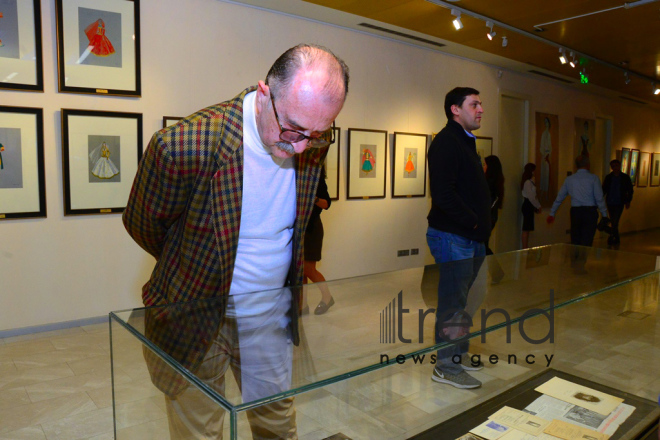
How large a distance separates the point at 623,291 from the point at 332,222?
506 centimetres

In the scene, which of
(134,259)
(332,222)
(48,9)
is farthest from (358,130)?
(48,9)

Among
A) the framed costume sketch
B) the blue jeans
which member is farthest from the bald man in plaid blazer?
the framed costume sketch

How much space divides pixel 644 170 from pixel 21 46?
16.2m

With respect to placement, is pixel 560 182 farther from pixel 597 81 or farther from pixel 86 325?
pixel 86 325

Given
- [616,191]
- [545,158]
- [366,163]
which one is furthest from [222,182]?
[616,191]

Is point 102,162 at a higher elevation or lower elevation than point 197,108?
lower

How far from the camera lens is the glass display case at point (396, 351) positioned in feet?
3.67

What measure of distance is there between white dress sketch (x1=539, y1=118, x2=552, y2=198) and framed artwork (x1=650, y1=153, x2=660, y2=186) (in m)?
6.85

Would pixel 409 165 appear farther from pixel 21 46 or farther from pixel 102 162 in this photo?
pixel 21 46

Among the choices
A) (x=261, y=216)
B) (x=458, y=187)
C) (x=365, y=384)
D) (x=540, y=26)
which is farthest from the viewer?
(x=540, y=26)

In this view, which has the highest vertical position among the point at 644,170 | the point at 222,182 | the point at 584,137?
the point at 584,137

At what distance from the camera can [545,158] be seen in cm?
1116

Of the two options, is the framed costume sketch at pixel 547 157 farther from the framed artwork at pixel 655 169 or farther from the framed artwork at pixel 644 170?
the framed artwork at pixel 655 169

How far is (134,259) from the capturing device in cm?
548
